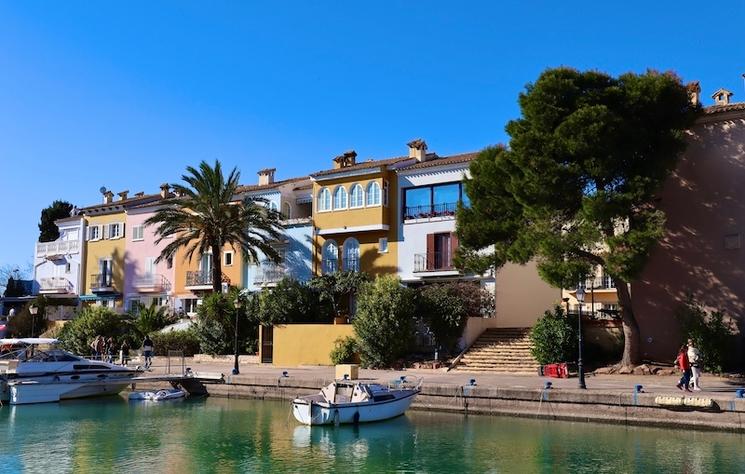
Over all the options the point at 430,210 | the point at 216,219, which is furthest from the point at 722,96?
the point at 216,219

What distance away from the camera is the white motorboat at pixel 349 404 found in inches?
960

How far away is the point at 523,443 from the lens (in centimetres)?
2122

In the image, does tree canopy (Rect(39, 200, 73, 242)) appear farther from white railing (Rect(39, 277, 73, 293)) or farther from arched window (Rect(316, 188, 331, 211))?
arched window (Rect(316, 188, 331, 211))

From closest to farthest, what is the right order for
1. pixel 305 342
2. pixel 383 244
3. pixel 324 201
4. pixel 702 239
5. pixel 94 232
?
pixel 702 239, pixel 305 342, pixel 383 244, pixel 324 201, pixel 94 232

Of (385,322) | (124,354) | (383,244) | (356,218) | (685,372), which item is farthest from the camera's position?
(356,218)

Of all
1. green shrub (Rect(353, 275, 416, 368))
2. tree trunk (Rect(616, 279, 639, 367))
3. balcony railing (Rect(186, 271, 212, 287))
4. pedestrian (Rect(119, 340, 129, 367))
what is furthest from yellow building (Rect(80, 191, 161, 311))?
tree trunk (Rect(616, 279, 639, 367))

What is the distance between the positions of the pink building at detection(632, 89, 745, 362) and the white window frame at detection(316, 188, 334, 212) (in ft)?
66.9

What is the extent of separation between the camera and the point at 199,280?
52656 mm

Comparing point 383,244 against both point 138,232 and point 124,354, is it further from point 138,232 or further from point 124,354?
point 138,232

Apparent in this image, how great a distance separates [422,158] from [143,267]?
25.9m

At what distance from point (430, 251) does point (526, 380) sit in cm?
1468


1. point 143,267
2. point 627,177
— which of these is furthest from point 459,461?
point 143,267

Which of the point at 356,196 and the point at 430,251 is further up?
the point at 356,196

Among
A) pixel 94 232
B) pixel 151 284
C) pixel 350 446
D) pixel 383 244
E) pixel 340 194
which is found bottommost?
pixel 350 446
